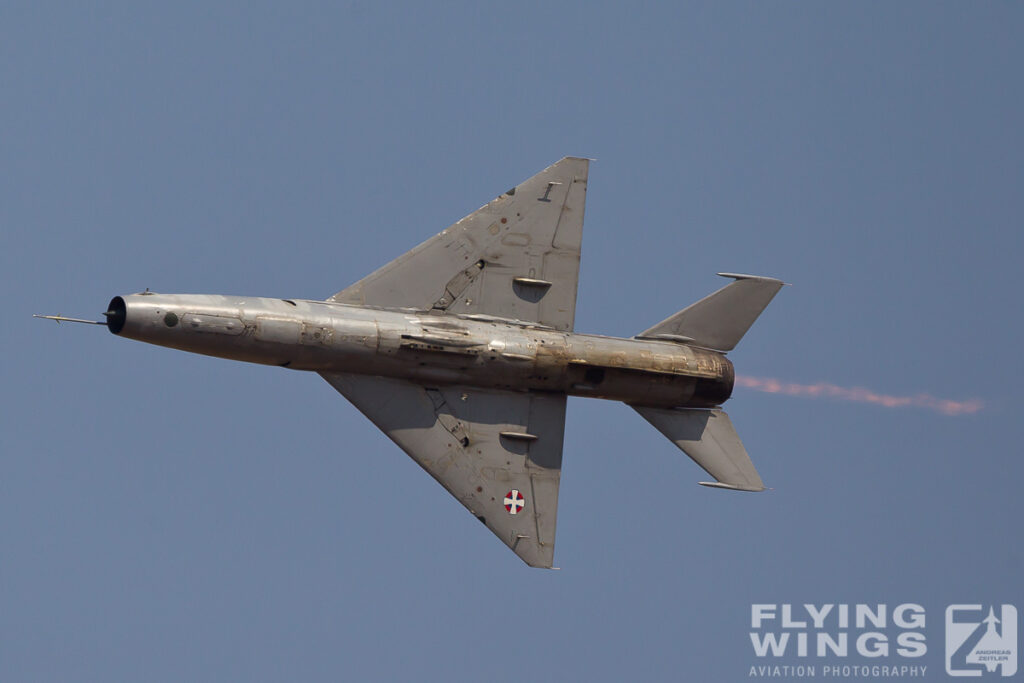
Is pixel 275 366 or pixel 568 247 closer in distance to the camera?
pixel 275 366

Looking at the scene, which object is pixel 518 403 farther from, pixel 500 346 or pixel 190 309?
pixel 190 309

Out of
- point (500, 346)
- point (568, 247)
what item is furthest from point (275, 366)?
point (568, 247)

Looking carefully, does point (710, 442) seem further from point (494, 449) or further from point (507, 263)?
point (507, 263)

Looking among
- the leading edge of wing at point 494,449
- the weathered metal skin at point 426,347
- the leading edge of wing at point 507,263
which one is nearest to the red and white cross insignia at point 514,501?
the leading edge of wing at point 494,449

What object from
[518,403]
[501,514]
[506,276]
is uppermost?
[506,276]

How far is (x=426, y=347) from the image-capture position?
1442 inches

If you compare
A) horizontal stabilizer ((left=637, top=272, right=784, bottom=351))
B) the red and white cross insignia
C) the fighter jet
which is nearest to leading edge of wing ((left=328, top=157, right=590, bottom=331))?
the fighter jet

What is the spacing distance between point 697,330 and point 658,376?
68.9 inches

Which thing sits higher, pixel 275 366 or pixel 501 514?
pixel 275 366

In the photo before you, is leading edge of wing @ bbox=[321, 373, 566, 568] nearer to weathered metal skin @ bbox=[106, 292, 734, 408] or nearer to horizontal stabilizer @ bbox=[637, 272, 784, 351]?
weathered metal skin @ bbox=[106, 292, 734, 408]

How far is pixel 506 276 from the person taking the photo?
3822cm

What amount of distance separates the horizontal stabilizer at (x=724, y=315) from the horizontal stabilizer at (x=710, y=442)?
1.72 meters

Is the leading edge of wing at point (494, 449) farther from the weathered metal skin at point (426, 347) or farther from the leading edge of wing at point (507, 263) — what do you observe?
the leading edge of wing at point (507, 263)

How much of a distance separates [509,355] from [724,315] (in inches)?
216
